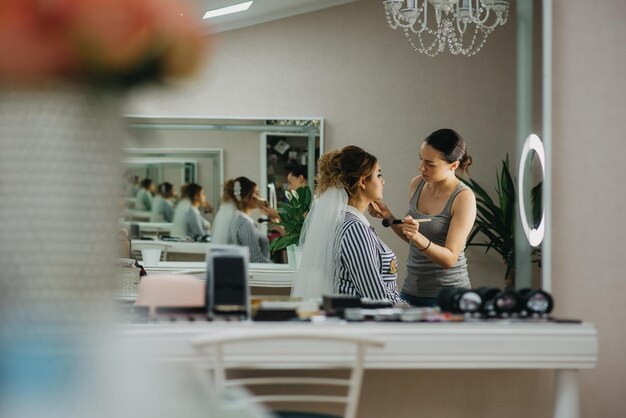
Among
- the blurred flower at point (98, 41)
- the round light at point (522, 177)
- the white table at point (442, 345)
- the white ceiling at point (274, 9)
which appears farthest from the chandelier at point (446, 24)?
the blurred flower at point (98, 41)

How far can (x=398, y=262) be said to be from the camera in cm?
287

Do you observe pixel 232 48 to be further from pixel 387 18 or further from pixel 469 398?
pixel 469 398

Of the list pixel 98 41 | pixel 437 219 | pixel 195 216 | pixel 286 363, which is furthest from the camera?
pixel 437 219

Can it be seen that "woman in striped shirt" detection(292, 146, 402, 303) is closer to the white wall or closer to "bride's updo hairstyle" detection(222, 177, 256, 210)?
the white wall

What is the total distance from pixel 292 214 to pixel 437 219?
459 millimetres

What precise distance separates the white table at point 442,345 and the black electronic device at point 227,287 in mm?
40

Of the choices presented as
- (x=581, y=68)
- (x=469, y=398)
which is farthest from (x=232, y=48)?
(x=469, y=398)

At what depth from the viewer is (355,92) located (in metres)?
2.82

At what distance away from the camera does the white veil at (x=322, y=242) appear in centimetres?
285

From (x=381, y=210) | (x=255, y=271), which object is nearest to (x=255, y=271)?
(x=255, y=271)

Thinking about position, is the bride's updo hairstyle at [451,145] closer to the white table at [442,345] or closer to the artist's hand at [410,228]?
the artist's hand at [410,228]

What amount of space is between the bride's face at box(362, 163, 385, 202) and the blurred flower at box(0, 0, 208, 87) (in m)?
2.41

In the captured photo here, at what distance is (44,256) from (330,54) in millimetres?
2462

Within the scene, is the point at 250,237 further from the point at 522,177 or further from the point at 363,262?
the point at 522,177
